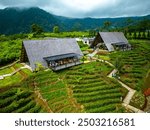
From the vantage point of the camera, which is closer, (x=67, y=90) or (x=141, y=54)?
(x=67, y=90)

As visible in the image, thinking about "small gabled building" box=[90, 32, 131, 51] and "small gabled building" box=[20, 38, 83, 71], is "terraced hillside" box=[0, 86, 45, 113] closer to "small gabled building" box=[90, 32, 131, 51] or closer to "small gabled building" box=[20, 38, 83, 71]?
"small gabled building" box=[20, 38, 83, 71]

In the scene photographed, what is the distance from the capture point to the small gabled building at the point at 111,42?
29.2 meters

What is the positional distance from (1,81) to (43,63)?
5.13 m

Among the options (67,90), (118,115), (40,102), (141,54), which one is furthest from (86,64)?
(118,115)

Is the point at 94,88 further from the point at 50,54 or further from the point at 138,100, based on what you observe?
the point at 50,54

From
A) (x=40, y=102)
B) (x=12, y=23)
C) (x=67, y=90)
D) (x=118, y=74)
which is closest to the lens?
(x=40, y=102)

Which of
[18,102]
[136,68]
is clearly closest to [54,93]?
[18,102]

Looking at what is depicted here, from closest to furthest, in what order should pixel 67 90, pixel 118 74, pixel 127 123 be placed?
pixel 127 123
pixel 67 90
pixel 118 74

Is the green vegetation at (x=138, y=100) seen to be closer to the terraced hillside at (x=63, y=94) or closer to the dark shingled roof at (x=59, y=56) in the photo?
the terraced hillside at (x=63, y=94)

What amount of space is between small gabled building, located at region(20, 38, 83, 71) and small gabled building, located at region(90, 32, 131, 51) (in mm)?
6788

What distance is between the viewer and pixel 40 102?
12094mm

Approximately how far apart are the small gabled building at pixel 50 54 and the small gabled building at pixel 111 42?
22.3ft

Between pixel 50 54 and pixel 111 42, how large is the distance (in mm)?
11372

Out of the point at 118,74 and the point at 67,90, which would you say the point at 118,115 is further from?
the point at 118,74
